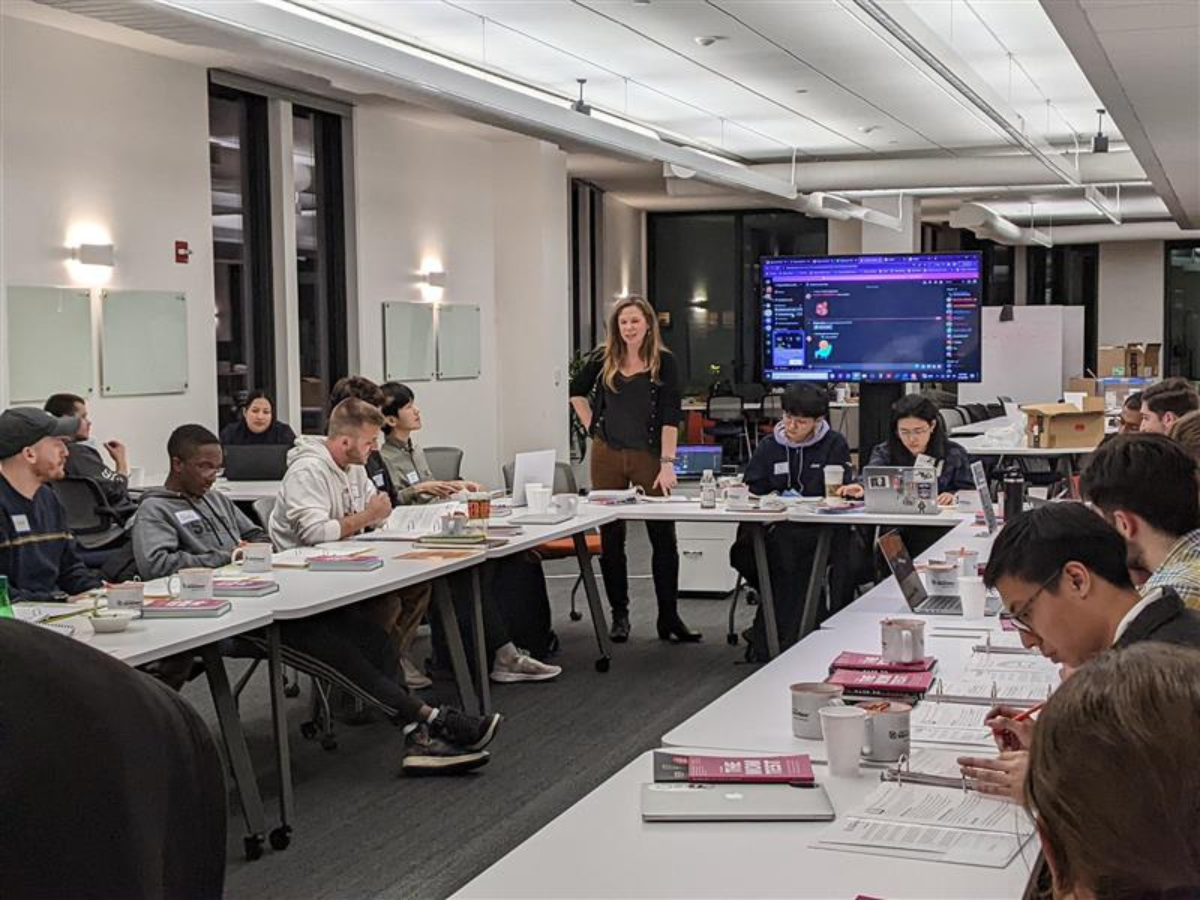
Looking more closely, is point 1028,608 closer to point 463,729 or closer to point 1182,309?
point 463,729

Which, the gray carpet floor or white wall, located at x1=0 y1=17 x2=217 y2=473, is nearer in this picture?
the gray carpet floor

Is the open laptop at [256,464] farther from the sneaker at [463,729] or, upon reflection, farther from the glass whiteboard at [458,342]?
the glass whiteboard at [458,342]

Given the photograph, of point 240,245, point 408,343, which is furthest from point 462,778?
point 408,343

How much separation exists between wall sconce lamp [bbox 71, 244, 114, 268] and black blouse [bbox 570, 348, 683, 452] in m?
3.66

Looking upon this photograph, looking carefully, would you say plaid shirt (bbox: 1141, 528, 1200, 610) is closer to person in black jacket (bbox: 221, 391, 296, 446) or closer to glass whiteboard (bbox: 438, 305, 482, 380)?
person in black jacket (bbox: 221, 391, 296, 446)

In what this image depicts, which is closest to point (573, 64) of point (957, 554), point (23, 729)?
point (957, 554)

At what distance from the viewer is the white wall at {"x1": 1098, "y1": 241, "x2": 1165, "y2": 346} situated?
25.1 meters

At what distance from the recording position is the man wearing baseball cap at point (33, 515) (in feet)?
16.5

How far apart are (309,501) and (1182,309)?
2216cm

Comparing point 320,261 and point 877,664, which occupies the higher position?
point 320,261

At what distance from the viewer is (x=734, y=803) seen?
256cm

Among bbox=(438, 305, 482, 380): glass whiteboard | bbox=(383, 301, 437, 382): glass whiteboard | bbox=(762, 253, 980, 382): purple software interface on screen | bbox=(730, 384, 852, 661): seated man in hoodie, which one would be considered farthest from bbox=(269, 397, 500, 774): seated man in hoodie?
bbox=(438, 305, 482, 380): glass whiteboard

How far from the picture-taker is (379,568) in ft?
17.8

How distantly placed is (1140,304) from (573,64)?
15818 millimetres
